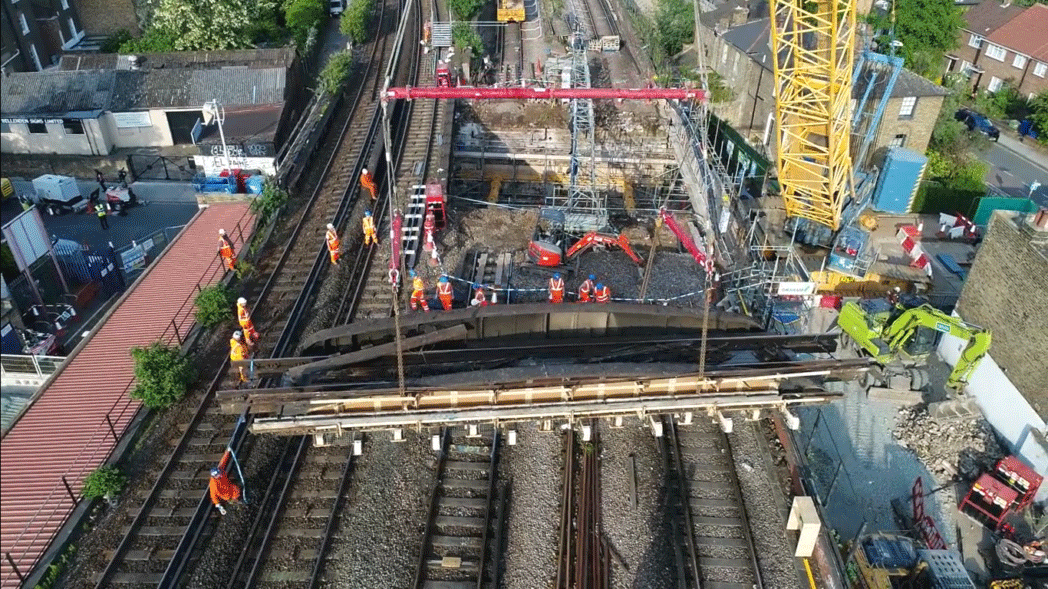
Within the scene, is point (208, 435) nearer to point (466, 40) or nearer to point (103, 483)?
point (103, 483)

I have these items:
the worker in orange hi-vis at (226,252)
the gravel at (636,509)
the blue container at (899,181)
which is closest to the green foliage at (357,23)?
the worker in orange hi-vis at (226,252)

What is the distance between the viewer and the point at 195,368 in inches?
625

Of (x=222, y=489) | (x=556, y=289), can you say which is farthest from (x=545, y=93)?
(x=222, y=489)

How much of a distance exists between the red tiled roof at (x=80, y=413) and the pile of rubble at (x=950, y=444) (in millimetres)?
18239

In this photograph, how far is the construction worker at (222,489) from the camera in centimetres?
1219

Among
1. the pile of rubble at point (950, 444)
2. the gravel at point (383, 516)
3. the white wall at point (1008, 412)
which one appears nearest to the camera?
the gravel at point (383, 516)

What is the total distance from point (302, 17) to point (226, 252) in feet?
83.5

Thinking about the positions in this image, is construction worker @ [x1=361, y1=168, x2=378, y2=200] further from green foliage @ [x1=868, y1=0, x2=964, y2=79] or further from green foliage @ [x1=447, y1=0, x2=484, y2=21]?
green foliage @ [x1=868, y1=0, x2=964, y2=79]

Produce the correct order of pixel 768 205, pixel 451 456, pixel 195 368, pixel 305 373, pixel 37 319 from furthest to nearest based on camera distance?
pixel 768 205 < pixel 37 319 < pixel 195 368 < pixel 451 456 < pixel 305 373

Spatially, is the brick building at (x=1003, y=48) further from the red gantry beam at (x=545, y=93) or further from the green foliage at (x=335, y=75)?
the green foliage at (x=335, y=75)

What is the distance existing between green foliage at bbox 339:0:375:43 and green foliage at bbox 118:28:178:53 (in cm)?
830

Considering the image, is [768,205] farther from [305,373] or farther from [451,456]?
[305,373]

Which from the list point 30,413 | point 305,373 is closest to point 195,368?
point 30,413

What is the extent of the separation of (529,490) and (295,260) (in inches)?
421
